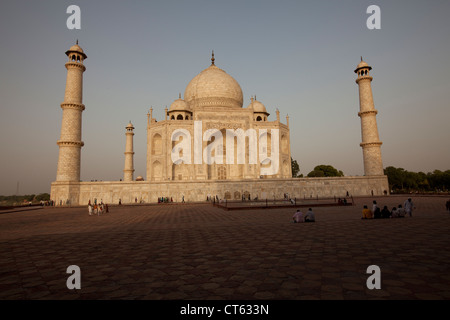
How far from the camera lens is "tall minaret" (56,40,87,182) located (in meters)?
23.9

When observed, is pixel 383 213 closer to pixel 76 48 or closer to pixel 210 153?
pixel 210 153

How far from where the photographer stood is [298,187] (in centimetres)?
2623

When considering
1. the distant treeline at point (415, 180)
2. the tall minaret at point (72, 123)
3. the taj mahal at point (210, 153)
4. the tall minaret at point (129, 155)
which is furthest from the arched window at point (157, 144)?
the distant treeline at point (415, 180)

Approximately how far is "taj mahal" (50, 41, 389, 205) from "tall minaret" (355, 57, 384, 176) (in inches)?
3.6

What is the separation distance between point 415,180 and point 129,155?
48601 mm

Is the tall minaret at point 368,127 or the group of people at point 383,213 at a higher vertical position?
the tall minaret at point 368,127

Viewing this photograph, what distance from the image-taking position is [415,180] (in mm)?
49406

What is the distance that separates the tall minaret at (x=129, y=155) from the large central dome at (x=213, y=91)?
8.62 m

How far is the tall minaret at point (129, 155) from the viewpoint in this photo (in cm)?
3572

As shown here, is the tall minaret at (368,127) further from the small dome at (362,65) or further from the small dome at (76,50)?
the small dome at (76,50)

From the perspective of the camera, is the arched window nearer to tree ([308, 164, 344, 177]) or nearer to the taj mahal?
the taj mahal

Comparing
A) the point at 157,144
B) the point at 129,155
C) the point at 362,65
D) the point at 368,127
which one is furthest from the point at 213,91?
the point at 368,127
